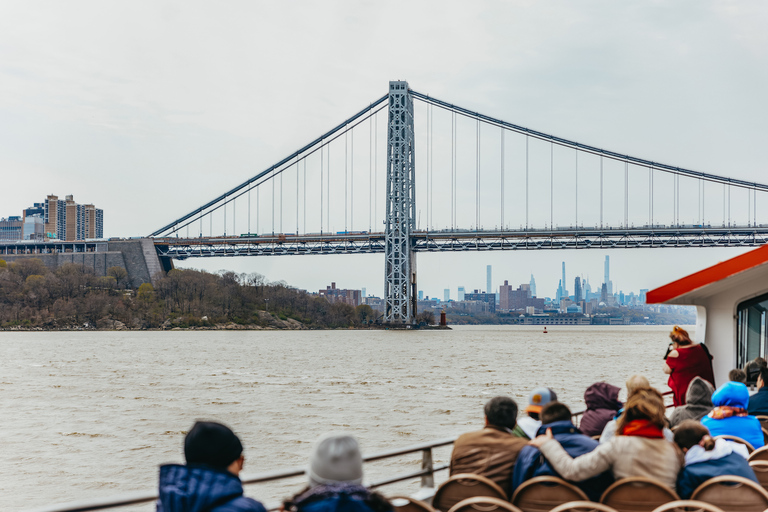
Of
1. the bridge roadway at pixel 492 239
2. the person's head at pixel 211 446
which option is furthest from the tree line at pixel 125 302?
the person's head at pixel 211 446

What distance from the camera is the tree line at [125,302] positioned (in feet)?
297

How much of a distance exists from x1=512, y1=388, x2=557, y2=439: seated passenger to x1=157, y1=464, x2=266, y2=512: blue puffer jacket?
2.24 m

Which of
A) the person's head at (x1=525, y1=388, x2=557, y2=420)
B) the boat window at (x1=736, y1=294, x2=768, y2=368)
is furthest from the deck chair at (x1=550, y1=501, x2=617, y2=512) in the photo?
the boat window at (x1=736, y1=294, x2=768, y2=368)

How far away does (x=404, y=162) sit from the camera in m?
74.7

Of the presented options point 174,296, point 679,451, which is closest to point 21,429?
point 679,451

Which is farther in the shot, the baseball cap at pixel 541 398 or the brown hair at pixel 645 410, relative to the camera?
the baseball cap at pixel 541 398

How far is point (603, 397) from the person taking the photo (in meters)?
4.93

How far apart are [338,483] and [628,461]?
67.9 inches

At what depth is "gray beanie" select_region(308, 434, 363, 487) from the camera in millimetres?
2592

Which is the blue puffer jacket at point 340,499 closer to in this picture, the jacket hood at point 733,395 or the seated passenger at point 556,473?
the seated passenger at point 556,473

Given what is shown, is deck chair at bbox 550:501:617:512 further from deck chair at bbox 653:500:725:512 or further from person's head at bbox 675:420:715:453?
person's head at bbox 675:420:715:453

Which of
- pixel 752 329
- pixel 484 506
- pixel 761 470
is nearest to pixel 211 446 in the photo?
pixel 484 506

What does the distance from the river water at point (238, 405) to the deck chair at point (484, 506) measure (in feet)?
24.4

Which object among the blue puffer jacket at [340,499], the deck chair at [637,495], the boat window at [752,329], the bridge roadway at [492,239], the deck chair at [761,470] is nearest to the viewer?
the blue puffer jacket at [340,499]
